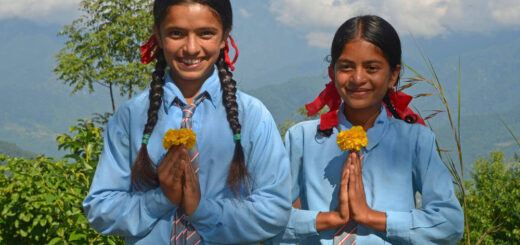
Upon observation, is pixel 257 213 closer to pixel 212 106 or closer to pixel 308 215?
pixel 308 215

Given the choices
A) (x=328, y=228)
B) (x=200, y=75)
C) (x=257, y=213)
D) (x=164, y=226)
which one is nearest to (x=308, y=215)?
(x=328, y=228)

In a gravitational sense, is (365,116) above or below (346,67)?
below

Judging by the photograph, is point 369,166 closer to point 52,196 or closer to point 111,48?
point 52,196

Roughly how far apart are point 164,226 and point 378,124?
99cm

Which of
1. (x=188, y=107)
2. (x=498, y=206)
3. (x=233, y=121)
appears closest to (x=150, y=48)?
(x=188, y=107)

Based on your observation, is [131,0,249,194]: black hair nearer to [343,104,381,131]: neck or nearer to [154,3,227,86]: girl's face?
[154,3,227,86]: girl's face

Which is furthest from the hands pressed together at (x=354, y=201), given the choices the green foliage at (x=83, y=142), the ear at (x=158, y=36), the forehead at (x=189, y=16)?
the green foliage at (x=83, y=142)

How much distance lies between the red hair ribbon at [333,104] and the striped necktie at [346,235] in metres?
0.44

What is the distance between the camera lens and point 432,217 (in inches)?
84.5

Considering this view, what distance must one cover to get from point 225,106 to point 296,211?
0.52 meters

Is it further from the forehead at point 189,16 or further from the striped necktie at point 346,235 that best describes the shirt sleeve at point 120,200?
the striped necktie at point 346,235

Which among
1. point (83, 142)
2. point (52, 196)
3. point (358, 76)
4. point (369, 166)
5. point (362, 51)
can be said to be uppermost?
point (362, 51)

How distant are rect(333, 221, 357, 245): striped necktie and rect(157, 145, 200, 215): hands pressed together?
1.90 ft

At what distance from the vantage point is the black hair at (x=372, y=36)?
2.24m
